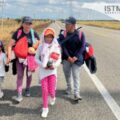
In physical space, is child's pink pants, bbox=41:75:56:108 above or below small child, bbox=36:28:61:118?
below

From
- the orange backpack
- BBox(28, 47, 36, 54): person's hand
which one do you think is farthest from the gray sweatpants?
the orange backpack

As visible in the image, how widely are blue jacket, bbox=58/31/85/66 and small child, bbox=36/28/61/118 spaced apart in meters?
0.86

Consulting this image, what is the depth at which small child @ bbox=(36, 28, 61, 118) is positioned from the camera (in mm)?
6996

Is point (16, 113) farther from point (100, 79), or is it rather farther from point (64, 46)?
point (100, 79)

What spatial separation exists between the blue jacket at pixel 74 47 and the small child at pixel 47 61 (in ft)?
2.83

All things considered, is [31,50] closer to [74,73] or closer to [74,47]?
[74,47]

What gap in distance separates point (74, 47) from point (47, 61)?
115cm

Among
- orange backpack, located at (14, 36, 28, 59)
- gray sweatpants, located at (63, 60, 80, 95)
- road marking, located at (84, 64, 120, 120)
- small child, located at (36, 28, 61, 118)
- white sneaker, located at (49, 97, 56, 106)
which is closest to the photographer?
small child, located at (36, 28, 61, 118)

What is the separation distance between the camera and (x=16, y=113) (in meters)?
7.00

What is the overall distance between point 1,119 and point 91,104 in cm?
194

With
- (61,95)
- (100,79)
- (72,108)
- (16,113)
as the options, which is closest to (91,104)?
(72,108)

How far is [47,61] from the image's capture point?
23.1 feet

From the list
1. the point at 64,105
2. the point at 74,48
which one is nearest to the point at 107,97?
the point at 64,105

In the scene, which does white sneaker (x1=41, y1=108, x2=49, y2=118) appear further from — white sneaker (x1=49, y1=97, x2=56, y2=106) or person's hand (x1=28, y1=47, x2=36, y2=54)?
person's hand (x1=28, y1=47, x2=36, y2=54)
